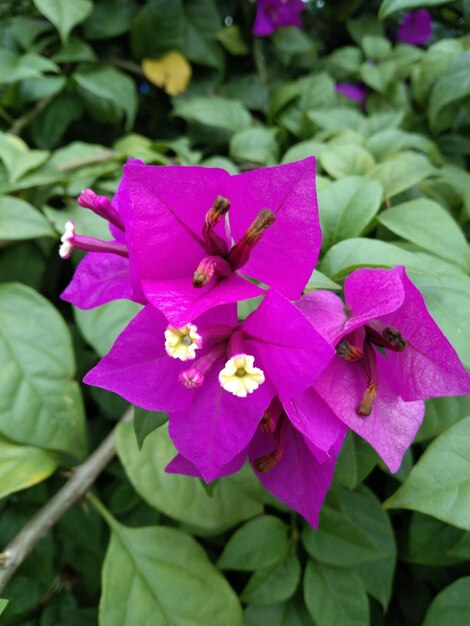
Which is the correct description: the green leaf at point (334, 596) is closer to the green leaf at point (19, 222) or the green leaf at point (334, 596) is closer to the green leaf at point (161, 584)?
the green leaf at point (161, 584)

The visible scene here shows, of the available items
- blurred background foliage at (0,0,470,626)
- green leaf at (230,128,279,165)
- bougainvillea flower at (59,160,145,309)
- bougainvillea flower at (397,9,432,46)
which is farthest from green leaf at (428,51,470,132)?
bougainvillea flower at (59,160,145,309)

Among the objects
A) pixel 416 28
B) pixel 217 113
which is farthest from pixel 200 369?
pixel 416 28

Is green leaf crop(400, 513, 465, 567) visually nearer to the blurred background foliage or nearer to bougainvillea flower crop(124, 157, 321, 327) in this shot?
the blurred background foliage

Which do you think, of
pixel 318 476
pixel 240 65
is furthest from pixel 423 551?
pixel 240 65

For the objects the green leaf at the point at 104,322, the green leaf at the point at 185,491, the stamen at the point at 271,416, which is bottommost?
Answer: the green leaf at the point at 185,491

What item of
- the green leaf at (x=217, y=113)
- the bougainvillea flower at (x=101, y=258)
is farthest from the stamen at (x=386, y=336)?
the green leaf at (x=217, y=113)

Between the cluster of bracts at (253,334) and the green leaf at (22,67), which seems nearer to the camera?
the cluster of bracts at (253,334)

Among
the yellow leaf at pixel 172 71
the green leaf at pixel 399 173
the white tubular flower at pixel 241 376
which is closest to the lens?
the white tubular flower at pixel 241 376

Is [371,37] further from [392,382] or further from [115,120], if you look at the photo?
[392,382]
